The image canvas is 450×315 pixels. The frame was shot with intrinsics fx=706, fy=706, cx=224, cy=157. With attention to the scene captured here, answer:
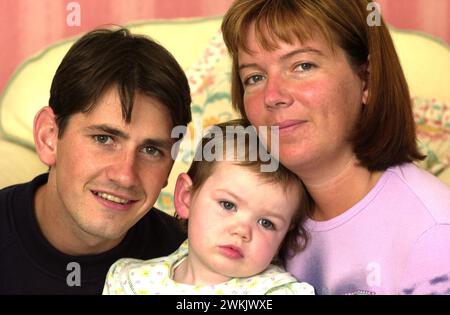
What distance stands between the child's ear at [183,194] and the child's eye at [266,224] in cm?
17

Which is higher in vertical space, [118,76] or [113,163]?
[118,76]

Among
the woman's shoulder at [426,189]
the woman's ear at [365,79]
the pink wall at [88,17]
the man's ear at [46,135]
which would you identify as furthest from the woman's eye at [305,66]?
the pink wall at [88,17]

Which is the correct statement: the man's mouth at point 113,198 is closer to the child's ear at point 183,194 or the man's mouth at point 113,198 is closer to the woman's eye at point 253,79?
the child's ear at point 183,194

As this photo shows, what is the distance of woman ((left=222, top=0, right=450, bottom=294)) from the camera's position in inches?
49.0

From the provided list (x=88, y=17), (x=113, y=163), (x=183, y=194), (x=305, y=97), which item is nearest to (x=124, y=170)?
(x=113, y=163)

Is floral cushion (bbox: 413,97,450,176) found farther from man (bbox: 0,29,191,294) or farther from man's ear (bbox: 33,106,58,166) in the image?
man's ear (bbox: 33,106,58,166)

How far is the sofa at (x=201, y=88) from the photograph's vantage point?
2057 millimetres

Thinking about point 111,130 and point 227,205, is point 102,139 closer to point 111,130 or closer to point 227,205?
point 111,130

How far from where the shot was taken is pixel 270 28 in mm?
1283

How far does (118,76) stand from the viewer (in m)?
1.38

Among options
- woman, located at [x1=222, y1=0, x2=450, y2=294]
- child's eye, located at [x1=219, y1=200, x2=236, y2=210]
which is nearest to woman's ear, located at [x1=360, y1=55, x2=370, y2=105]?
woman, located at [x1=222, y1=0, x2=450, y2=294]

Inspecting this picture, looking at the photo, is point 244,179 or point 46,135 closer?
point 244,179

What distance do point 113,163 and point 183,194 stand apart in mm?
156
